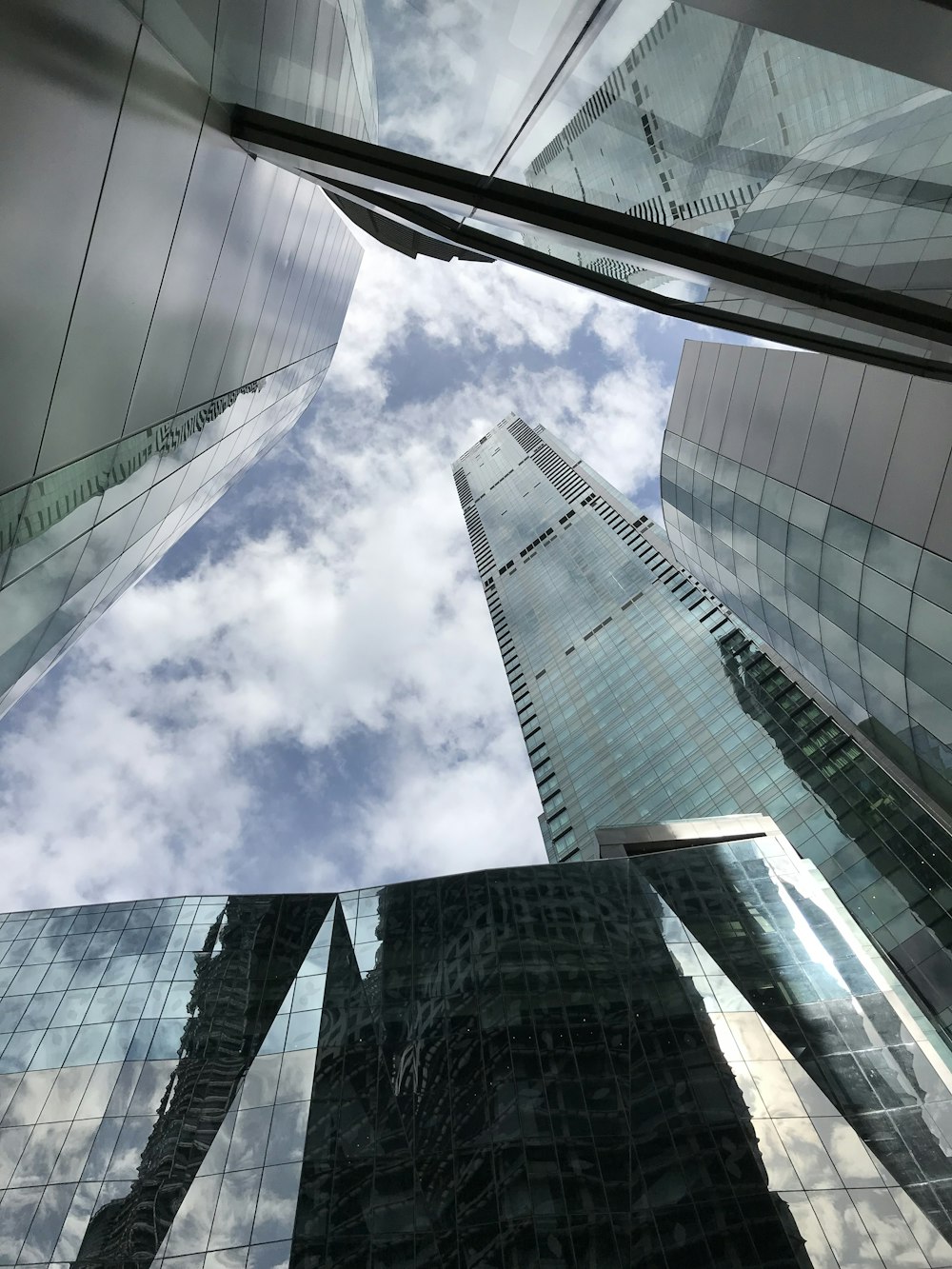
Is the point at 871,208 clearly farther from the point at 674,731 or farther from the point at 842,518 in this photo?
the point at 674,731

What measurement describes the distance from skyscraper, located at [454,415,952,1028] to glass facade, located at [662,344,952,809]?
649 inches

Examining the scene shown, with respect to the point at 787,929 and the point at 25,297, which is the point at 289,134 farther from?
the point at 787,929

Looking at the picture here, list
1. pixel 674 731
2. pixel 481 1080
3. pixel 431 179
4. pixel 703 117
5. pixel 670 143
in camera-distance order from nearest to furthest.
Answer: pixel 703 117 → pixel 670 143 → pixel 431 179 → pixel 481 1080 → pixel 674 731

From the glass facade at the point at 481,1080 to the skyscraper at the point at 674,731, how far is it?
14.5 ft

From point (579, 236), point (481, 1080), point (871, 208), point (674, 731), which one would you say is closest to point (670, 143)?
point (579, 236)

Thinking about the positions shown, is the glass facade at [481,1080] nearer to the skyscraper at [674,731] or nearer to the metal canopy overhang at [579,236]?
the skyscraper at [674,731]

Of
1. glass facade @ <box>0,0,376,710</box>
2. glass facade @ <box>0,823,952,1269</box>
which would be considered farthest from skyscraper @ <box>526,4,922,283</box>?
glass facade @ <box>0,823,952,1269</box>

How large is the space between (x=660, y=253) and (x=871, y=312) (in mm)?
2765

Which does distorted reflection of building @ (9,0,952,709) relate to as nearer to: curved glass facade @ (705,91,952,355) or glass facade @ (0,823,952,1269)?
curved glass facade @ (705,91,952,355)

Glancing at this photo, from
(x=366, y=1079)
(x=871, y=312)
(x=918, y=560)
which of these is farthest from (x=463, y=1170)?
(x=871, y=312)

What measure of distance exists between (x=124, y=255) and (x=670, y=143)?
5.68 m

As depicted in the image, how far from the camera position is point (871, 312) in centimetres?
863

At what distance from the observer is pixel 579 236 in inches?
317

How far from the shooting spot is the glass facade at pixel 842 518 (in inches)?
569
